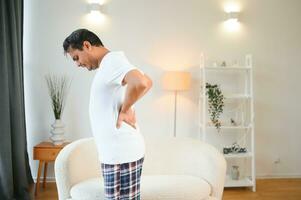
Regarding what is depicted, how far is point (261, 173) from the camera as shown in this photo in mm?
3980

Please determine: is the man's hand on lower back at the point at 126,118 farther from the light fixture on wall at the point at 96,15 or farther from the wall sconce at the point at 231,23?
the wall sconce at the point at 231,23

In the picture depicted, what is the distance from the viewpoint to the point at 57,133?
3359mm

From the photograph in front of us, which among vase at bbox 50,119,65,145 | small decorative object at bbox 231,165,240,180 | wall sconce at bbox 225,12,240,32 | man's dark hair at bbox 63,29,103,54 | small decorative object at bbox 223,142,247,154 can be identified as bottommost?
small decorative object at bbox 231,165,240,180

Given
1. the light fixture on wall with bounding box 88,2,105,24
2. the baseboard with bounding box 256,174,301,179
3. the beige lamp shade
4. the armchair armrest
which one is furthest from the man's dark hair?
the baseboard with bounding box 256,174,301,179

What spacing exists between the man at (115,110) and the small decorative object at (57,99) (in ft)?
6.88

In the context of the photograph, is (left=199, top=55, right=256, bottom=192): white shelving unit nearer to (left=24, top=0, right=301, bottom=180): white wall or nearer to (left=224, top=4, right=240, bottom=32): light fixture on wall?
(left=24, top=0, right=301, bottom=180): white wall

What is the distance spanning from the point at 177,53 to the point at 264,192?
1931 mm

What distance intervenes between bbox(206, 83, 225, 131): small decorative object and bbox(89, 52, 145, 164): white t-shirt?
233 cm

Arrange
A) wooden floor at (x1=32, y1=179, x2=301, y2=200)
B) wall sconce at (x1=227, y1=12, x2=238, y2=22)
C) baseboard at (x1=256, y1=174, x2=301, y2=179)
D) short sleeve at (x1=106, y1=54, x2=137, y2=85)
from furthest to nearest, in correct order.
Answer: baseboard at (x1=256, y1=174, x2=301, y2=179), wall sconce at (x1=227, y1=12, x2=238, y2=22), wooden floor at (x1=32, y1=179, x2=301, y2=200), short sleeve at (x1=106, y1=54, x2=137, y2=85)

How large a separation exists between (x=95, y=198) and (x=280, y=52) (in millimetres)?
3084

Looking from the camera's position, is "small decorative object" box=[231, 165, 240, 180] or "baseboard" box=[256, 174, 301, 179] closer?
"small decorative object" box=[231, 165, 240, 180]

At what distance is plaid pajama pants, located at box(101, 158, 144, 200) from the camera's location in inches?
54.8

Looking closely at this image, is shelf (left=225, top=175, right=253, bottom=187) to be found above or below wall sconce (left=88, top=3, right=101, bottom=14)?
below

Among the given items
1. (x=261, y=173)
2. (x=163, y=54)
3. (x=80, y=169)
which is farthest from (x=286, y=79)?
(x=80, y=169)
